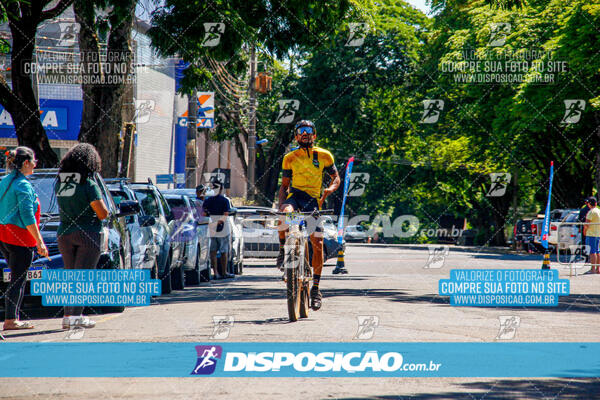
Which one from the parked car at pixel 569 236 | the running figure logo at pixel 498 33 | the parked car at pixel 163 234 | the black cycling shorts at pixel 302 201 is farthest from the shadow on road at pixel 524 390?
the running figure logo at pixel 498 33

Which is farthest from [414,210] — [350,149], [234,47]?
[234,47]

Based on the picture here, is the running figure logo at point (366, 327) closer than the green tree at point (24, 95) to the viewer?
Yes

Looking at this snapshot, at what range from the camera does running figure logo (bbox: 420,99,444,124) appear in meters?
43.3

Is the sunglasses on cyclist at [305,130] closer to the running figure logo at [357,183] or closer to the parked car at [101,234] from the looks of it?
the parked car at [101,234]

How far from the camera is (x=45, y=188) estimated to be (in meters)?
12.3

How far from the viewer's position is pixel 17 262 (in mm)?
9820

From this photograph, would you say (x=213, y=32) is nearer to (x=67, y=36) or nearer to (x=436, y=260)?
(x=436, y=260)

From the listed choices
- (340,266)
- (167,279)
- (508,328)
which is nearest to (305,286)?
(508,328)

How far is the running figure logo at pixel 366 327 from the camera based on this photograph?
28.6ft

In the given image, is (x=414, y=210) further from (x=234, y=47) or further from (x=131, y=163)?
(x=234, y=47)

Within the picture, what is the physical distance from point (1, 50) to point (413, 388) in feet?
61.5

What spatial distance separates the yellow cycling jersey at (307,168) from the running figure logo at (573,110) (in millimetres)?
25523

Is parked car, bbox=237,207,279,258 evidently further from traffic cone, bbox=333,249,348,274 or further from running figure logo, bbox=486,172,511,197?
running figure logo, bbox=486,172,511,197

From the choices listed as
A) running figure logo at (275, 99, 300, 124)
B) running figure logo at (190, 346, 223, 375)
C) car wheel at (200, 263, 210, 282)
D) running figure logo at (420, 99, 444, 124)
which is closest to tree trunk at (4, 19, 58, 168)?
car wheel at (200, 263, 210, 282)
